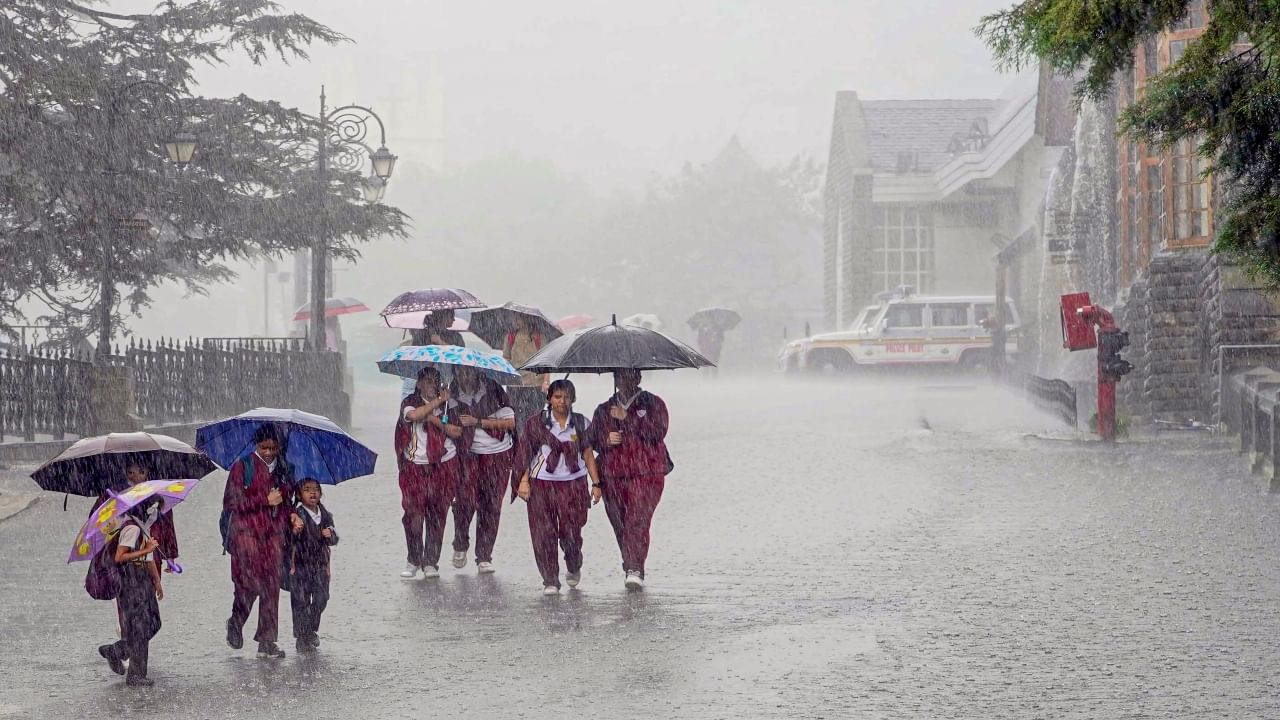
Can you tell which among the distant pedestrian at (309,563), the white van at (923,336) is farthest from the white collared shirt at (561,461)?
the white van at (923,336)

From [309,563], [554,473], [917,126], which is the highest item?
[917,126]

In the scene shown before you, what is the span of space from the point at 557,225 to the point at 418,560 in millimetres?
70930

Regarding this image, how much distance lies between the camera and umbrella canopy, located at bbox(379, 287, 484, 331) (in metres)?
12.6

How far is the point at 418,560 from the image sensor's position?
10305mm

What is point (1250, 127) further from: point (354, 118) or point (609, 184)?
point (609, 184)

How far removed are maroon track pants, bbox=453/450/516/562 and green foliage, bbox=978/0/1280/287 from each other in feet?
12.7

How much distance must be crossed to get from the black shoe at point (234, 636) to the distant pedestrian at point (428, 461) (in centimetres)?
226

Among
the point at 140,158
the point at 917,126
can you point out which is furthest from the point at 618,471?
the point at 917,126

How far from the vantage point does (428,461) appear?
1012 centimetres

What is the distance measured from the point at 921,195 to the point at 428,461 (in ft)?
131

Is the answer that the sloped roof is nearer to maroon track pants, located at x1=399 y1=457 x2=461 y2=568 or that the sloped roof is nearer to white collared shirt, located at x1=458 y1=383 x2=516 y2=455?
white collared shirt, located at x1=458 y1=383 x2=516 y2=455

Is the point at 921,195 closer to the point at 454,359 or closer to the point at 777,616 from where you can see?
the point at 454,359

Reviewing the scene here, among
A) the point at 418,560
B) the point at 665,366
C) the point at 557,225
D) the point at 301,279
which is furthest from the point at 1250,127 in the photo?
the point at 557,225

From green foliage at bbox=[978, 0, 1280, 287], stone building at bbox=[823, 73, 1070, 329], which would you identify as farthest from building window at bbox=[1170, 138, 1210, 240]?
stone building at bbox=[823, 73, 1070, 329]
